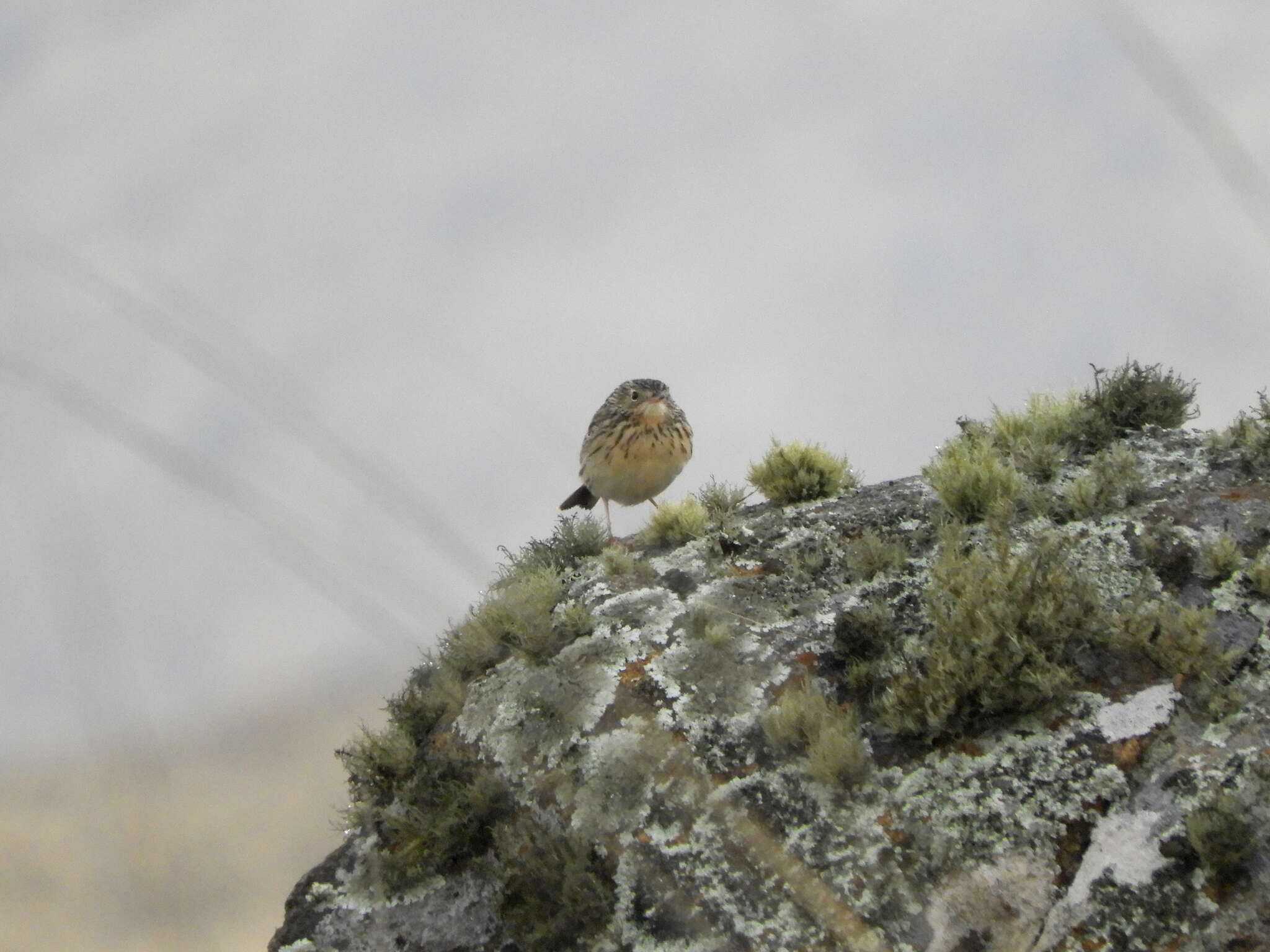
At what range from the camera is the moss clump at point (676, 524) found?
7.93 meters

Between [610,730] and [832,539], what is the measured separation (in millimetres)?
1889

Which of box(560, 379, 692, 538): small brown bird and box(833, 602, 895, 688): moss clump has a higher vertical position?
box(560, 379, 692, 538): small brown bird

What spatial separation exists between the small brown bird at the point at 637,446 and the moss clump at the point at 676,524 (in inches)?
91.0

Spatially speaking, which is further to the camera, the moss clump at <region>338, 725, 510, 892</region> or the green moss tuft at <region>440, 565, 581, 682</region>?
the green moss tuft at <region>440, 565, 581, 682</region>

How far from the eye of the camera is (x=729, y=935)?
528 centimetres

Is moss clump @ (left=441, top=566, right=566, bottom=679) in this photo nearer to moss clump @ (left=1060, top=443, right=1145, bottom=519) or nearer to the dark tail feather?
moss clump @ (left=1060, top=443, right=1145, bottom=519)

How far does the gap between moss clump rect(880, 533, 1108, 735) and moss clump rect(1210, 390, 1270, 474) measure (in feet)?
5.33

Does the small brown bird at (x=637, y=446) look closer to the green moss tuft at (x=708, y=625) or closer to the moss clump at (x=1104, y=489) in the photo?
the green moss tuft at (x=708, y=625)

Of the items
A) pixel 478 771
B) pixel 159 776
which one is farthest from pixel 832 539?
pixel 159 776

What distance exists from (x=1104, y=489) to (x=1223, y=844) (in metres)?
2.66

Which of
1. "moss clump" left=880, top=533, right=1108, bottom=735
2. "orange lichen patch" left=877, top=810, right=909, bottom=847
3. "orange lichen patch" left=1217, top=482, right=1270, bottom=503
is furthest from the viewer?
"orange lichen patch" left=1217, top=482, right=1270, bottom=503

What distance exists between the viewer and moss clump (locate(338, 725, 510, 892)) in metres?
6.12

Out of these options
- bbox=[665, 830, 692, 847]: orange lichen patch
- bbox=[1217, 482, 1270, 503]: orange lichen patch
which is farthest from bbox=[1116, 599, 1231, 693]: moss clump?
bbox=[665, 830, 692, 847]: orange lichen patch

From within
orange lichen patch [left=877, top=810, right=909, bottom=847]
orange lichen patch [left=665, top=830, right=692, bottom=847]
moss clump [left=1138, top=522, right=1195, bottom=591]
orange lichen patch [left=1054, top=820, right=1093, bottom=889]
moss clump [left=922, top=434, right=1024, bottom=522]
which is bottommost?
orange lichen patch [left=1054, top=820, right=1093, bottom=889]
